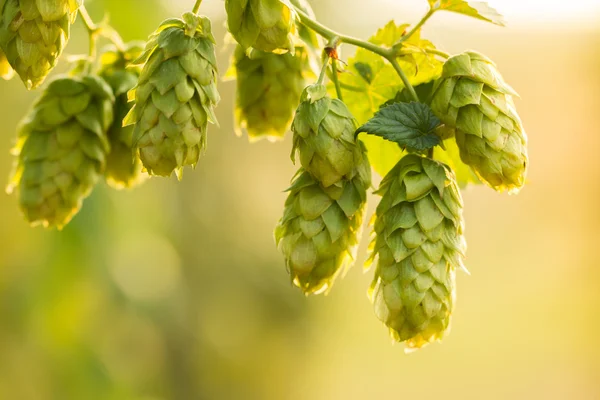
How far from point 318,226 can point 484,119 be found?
292 millimetres

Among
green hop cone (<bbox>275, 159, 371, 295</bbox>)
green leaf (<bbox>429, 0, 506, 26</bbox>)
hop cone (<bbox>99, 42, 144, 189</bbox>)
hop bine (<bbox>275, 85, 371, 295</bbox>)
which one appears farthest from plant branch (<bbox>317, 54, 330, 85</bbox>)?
hop cone (<bbox>99, 42, 144, 189</bbox>)

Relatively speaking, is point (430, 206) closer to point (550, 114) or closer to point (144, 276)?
point (144, 276)

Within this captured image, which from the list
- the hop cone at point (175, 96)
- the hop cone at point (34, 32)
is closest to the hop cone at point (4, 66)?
the hop cone at point (34, 32)

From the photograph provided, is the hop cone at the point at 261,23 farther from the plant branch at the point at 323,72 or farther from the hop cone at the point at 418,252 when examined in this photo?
the hop cone at the point at 418,252

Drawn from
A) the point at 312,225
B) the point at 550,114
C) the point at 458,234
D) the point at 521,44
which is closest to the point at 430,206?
the point at 458,234

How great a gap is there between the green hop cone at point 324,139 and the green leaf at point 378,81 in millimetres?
288

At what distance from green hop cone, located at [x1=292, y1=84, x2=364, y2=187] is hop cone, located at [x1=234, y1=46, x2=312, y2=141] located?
30cm

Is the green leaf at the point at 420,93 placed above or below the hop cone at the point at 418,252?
above

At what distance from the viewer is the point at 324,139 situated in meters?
1.08

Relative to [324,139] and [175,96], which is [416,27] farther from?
[175,96]

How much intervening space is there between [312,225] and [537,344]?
1236 cm

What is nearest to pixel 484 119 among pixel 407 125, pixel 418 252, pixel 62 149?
pixel 407 125

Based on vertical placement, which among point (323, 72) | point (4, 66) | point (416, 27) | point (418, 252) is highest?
point (416, 27)

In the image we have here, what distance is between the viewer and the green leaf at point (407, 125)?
3.76 ft
